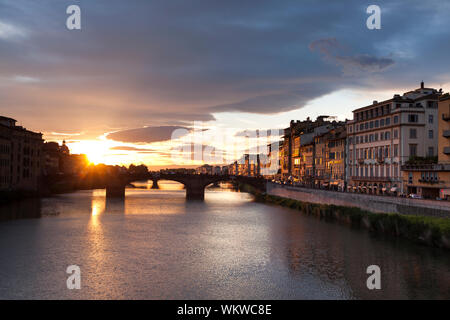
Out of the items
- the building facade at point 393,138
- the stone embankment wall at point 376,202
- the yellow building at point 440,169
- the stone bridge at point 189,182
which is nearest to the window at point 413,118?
the building facade at point 393,138

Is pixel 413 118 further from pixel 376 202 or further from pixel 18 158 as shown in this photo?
pixel 18 158

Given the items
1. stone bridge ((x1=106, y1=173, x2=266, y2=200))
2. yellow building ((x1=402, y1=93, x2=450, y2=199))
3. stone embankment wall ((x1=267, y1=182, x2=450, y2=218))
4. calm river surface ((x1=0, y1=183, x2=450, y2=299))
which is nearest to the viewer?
calm river surface ((x1=0, y1=183, x2=450, y2=299))

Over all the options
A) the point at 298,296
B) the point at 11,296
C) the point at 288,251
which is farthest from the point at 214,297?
the point at 288,251

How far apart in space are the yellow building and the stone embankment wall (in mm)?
7961

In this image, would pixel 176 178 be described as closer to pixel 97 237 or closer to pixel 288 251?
pixel 97 237

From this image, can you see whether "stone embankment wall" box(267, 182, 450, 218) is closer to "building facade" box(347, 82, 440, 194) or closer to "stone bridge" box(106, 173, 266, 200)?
"building facade" box(347, 82, 440, 194)

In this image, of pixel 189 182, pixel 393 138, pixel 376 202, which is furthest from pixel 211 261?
pixel 189 182

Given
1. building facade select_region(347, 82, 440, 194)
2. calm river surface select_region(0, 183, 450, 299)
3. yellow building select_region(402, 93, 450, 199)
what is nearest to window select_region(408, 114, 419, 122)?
building facade select_region(347, 82, 440, 194)

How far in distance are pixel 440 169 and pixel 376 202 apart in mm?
9765

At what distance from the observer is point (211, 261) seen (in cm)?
3797

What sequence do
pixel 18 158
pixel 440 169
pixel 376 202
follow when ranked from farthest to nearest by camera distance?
1. pixel 18 158
2. pixel 440 169
3. pixel 376 202

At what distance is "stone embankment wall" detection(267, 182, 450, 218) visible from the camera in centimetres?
4392

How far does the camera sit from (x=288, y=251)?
4225 centimetres

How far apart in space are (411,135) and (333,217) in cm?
1806
